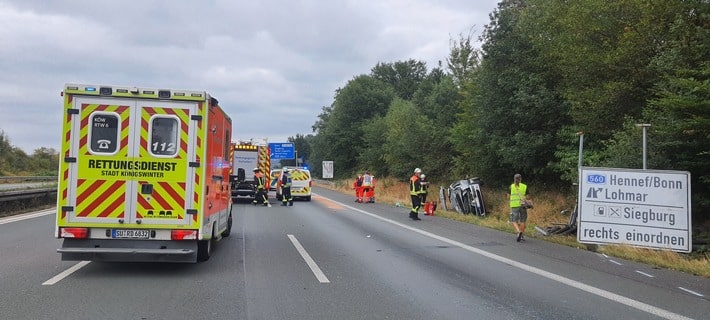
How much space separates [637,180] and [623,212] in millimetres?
730

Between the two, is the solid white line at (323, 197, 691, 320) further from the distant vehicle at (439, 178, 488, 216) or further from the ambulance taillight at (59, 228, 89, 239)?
the distant vehicle at (439, 178, 488, 216)

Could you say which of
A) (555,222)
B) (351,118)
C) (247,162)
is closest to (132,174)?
(555,222)

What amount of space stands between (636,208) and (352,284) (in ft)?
23.3

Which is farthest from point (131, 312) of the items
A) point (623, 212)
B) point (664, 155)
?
point (664, 155)

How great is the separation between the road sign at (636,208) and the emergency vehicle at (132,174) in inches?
322

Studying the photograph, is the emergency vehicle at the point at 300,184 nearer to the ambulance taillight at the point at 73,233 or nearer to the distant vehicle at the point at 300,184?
the distant vehicle at the point at 300,184

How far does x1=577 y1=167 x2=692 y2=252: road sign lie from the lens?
38.2ft

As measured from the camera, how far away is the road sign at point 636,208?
11633 millimetres

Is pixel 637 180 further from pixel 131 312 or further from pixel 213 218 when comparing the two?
pixel 131 312

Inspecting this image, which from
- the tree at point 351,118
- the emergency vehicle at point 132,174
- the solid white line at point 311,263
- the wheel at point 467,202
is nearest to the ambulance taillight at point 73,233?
the emergency vehicle at point 132,174

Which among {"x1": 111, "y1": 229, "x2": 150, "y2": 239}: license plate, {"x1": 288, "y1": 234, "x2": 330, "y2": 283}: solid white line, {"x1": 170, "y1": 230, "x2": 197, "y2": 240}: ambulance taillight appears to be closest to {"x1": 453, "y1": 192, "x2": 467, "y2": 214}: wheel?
{"x1": 288, "y1": 234, "x2": 330, "y2": 283}: solid white line

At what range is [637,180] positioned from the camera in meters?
12.1

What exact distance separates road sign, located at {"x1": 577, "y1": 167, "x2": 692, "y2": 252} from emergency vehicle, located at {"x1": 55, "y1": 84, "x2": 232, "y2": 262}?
818 cm

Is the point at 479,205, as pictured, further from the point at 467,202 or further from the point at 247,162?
the point at 247,162
